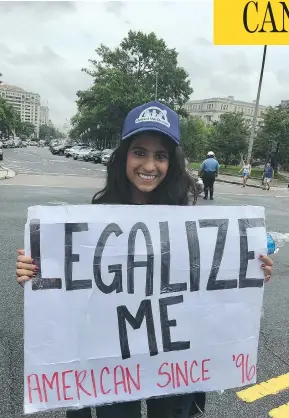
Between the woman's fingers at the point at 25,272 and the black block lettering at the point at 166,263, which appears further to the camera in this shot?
the black block lettering at the point at 166,263

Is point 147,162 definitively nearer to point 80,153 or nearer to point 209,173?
point 209,173

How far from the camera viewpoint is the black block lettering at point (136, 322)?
1758mm

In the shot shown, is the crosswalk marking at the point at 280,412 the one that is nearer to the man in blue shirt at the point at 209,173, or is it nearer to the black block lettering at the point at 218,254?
the black block lettering at the point at 218,254

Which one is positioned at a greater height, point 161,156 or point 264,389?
point 161,156

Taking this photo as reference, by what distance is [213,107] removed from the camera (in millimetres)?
143250

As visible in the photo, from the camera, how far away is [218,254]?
187cm

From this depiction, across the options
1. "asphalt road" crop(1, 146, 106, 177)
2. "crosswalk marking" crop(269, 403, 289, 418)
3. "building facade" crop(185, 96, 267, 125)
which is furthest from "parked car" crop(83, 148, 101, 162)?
"building facade" crop(185, 96, 267, 125)

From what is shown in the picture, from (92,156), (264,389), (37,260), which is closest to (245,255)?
(37,260)

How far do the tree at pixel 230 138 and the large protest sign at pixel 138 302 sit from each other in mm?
42291

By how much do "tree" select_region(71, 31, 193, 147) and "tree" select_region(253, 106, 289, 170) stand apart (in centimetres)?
1555

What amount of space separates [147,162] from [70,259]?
55 centimetres

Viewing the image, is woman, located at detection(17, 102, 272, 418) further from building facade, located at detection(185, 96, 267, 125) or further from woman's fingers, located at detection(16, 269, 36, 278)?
building facade, located at detection(185, 96, 267, 125)

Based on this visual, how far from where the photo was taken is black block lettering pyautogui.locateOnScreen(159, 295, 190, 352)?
5.90ft

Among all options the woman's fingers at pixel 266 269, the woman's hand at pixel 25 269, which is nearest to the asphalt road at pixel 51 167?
the woman's fingers at pixel 266 269
